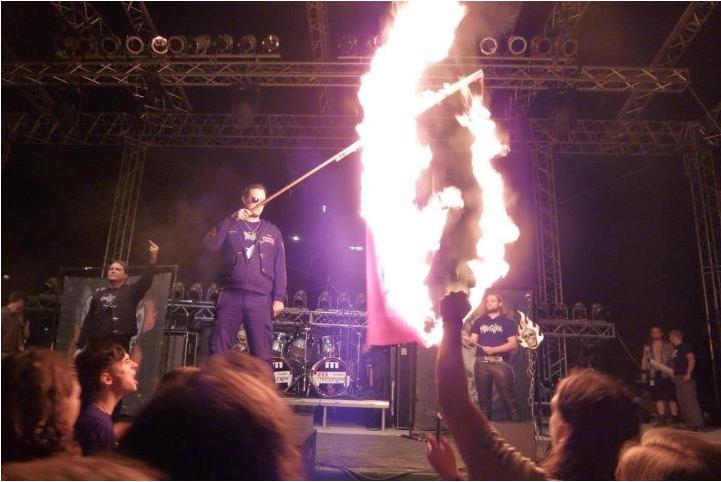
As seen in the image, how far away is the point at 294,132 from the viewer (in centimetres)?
1180

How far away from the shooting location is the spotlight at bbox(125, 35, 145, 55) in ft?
31.2

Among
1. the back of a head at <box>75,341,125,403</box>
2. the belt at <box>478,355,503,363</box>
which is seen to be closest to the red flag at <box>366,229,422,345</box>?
the back of a head at <box>75,341,125,403</box>

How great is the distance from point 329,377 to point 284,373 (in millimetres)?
865

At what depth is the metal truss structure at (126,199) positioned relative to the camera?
11078 millimetres

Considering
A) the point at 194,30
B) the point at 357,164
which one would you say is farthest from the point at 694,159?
the point at 194,30

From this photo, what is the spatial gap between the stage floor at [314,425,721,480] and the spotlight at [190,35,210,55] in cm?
740

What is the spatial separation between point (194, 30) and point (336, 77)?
11.1 feet

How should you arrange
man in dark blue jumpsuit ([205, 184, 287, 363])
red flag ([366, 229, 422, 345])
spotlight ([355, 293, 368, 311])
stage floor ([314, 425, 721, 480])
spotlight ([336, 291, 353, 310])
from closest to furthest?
1. red flag ([366, 229, 422, 345])
2. stage floor ([314, 425, 721, 480])
3. man in dark blue jumpsuit ([205, 184, 287, 363])
4. spotlight ([336, 291, 353, 310])
5. spotlight ([355, 293, 368, 311])

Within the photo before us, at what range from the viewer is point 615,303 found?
11555mm

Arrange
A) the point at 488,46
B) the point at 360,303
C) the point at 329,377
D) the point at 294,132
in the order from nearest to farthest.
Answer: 1. the point at 329,377
2. the point at 488,46
3. the point at 360,303
4. the point at 294,132

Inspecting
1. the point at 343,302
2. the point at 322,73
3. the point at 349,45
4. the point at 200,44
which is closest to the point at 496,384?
the point at 343,302

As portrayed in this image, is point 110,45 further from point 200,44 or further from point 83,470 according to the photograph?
point 83,470

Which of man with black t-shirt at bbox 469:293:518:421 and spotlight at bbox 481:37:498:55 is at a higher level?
spotlight at bbox 481:37:498:55

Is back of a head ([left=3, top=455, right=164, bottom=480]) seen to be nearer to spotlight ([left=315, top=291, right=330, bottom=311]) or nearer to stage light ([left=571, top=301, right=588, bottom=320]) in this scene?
spotlight ([left=315, top=291, right=330, bottom=311])
